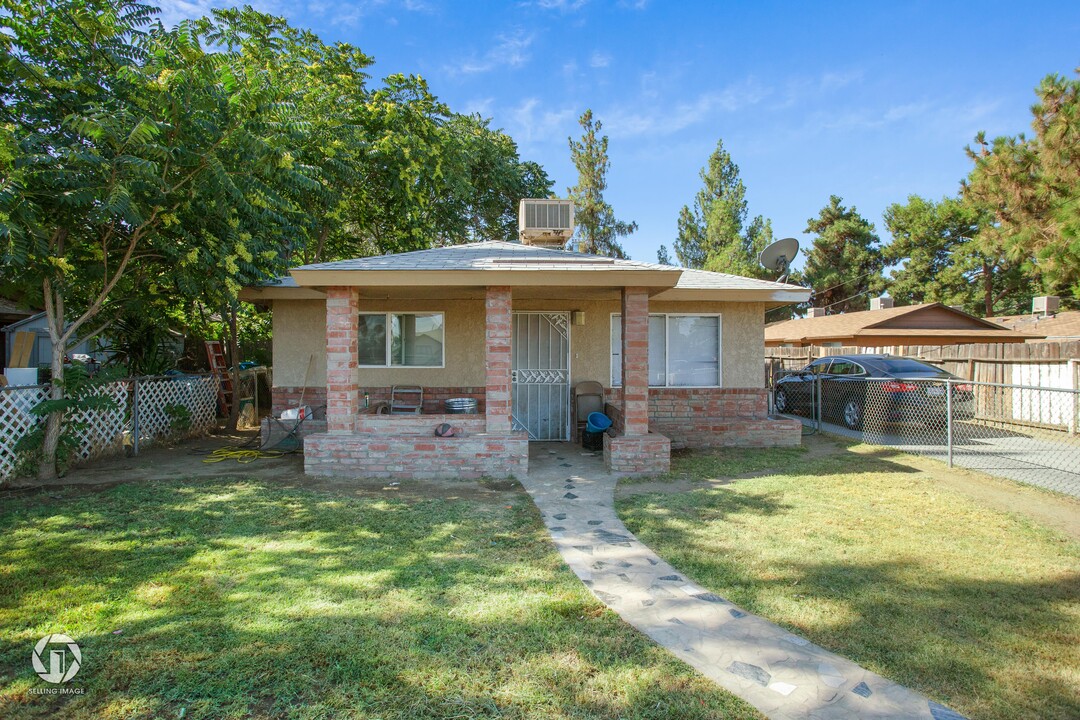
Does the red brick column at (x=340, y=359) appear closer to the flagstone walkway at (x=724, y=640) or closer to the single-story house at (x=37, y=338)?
the flagstone walkway at (x=724, y=640)

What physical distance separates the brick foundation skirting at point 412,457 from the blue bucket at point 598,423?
5.90 ft

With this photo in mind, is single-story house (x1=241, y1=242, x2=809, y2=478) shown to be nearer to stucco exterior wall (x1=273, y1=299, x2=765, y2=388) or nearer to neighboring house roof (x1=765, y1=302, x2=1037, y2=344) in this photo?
stucco exterior wall (x1=273, y1=299, x2=765, y2=388)

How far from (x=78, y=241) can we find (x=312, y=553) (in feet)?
21.2

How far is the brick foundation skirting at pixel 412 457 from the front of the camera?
7.05 metres

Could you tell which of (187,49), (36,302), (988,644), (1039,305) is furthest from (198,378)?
(1039,305)

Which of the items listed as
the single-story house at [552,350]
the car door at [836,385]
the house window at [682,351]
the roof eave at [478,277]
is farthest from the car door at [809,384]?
the roof eave at [478,277]

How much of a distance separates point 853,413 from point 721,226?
20.7 m

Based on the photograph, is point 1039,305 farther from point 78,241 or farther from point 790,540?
point 78,241

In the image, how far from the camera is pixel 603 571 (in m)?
4.12

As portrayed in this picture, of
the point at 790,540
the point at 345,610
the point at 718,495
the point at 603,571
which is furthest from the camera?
the point at 718,495

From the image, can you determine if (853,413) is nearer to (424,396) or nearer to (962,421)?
(962,421)

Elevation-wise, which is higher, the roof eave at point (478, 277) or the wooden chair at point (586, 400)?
the roof eave at point (478, 277)

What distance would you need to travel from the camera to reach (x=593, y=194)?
26906 mm

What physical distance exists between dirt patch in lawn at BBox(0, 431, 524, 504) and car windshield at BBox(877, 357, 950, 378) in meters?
8.19
